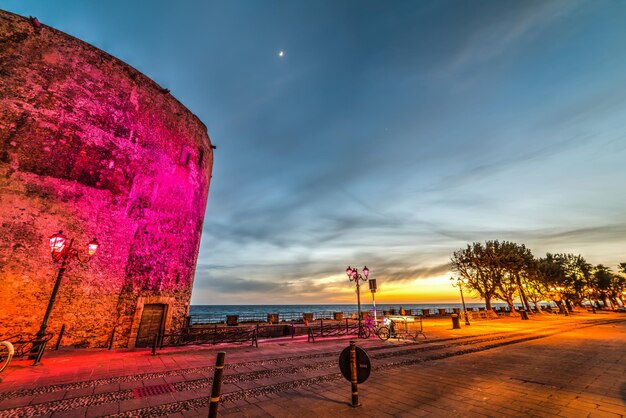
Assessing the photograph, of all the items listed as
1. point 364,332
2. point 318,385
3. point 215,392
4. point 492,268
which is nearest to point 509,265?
point 492,268

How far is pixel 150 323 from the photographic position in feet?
45.6

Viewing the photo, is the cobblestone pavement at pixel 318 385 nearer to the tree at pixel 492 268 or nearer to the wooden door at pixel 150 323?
the wooden door at pixel 150 323

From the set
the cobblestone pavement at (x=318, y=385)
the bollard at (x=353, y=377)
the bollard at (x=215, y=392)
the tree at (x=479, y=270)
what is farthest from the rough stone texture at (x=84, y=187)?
the tree at (x=479, y=270)

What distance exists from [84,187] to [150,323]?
773cm

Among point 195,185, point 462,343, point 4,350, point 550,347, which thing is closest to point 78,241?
point 4,350

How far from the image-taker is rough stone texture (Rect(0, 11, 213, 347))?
10.6 m

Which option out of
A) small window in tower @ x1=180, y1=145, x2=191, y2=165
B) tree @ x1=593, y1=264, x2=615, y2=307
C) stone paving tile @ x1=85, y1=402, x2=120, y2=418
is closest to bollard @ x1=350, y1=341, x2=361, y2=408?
stone paving tile @ x1=85, y1=402, x2=120, y2=418

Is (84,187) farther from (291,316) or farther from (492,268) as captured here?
(492,268)

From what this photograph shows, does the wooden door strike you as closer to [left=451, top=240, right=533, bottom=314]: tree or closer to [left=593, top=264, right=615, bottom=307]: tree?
[left=451, top=240, right=533, bottom=314]: tree

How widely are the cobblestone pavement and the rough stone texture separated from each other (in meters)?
2.74

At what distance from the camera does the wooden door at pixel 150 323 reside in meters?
13.4

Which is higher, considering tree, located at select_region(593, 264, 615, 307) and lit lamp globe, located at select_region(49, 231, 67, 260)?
tree, located at select_region(593, 264, 615, 307)

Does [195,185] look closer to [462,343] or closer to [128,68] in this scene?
[128,68]

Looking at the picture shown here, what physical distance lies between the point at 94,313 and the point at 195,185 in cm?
922
